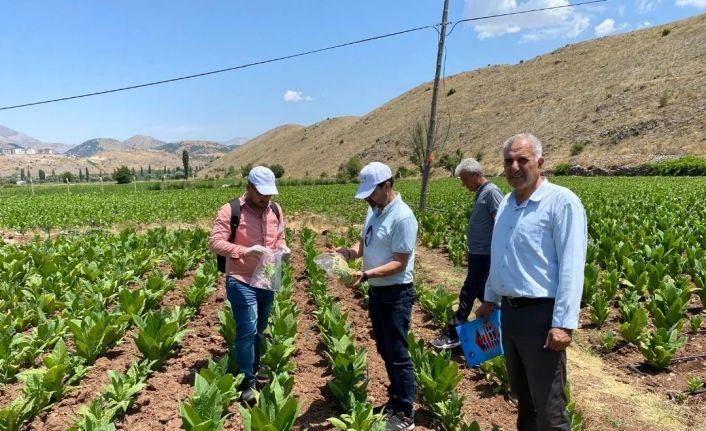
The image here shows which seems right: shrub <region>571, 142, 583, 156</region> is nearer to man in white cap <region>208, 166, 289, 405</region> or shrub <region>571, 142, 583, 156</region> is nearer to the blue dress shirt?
man in white cap <region>208, 166, 289, 405</region>

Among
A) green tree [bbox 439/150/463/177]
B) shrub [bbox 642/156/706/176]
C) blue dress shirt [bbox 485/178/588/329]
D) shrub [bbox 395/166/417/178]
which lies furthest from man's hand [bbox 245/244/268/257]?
shrub [bbox 395/166/417/178]

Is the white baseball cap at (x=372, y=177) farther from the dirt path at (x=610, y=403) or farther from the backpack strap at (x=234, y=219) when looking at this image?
the dirt path at (x=610, y=403)

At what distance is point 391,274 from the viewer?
341cm

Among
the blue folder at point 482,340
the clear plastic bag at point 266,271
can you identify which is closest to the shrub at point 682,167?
the blue folder at point 482,340

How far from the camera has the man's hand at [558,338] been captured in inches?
101

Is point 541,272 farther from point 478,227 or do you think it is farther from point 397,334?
point 478,227

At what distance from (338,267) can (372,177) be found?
2.37 ft

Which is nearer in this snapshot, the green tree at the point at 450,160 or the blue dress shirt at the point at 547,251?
the blue dress shirt at the point at 547,251

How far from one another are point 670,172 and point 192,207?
3031 cm

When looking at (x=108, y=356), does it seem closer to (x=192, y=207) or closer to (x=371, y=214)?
(x=371, y=214)

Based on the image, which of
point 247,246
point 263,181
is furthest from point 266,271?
point 263,181

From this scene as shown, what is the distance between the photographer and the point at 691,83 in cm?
4888

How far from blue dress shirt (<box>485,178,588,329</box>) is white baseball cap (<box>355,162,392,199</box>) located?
90cm

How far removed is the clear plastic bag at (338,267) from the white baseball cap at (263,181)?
0.69m
